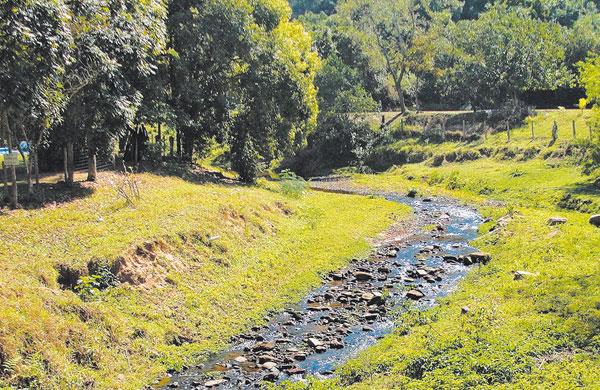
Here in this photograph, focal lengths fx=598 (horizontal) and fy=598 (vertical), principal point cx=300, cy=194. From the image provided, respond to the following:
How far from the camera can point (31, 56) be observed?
23484 mm

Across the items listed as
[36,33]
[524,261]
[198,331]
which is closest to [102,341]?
[198,331]

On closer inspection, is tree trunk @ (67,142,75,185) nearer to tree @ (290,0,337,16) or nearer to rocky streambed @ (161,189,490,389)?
rocky streambed @ (161,189,490,389)

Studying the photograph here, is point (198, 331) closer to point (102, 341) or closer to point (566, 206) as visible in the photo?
point (102, 341)

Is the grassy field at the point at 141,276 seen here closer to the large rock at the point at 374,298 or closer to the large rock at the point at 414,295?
the large rock at the point at 374,298

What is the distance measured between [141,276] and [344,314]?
26.5 ft

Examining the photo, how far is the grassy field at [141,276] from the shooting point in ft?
57.7

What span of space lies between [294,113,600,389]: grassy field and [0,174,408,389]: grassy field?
6.16 metres

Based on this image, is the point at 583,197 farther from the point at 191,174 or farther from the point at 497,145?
the point at 191,174

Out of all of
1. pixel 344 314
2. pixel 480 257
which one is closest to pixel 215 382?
pixel 344 314

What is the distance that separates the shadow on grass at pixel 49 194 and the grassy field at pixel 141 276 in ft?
1.64

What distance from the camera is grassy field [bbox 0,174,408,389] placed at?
57.7 feet

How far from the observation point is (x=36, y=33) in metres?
23.0

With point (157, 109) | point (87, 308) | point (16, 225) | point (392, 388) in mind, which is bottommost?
point (392, 388)

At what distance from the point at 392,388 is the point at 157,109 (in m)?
31.1
